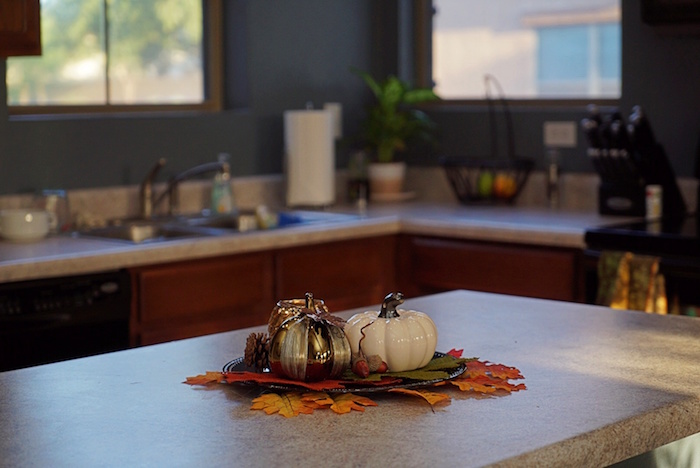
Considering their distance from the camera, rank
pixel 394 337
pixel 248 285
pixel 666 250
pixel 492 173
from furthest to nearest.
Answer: pixel 492 173 → pixel 248 285 → pixel 666 250 → pixel 394 337

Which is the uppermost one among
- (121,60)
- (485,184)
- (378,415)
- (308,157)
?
(121,60)

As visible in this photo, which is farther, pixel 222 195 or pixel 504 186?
pixel 504 186

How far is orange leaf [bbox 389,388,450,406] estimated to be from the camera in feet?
5.17

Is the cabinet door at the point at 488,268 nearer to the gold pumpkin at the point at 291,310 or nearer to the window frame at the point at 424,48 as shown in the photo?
the window frame at the point at 424,48

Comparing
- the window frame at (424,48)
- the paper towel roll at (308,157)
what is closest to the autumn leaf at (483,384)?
the paper towel roll at (308,157)

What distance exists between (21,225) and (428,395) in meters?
2.37

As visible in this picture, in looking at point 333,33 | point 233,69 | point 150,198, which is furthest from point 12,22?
point 333,33

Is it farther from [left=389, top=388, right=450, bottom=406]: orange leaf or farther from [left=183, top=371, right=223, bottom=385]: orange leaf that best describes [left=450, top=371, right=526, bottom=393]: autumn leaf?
[left=183, top=371, right=223, bottom=385]: orange leaf

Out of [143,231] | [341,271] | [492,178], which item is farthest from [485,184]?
[143,231]

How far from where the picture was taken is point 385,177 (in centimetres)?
494

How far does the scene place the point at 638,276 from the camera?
3.50 meters

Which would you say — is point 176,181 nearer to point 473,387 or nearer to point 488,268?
point 488,268

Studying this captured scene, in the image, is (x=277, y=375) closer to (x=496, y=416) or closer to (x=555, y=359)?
(x=496, y=416)

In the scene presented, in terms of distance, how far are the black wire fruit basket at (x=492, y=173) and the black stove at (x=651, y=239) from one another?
84 cm
